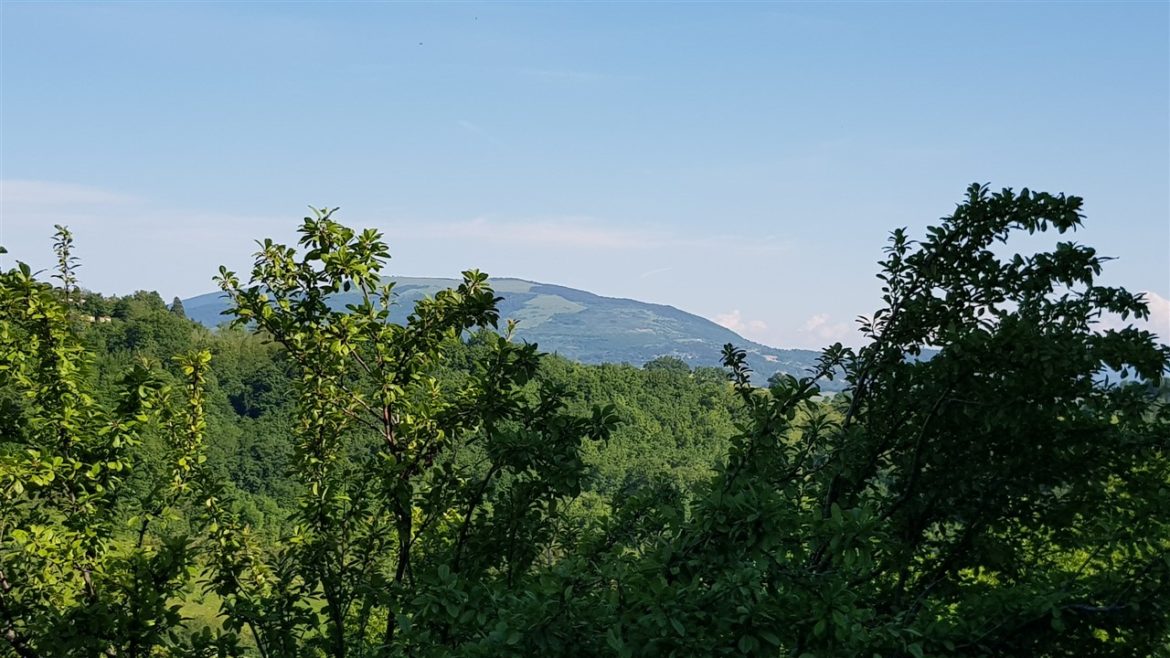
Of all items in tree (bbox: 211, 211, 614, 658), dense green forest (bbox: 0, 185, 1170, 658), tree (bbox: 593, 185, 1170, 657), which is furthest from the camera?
tree (bbox: 211, 211, 614, 658)

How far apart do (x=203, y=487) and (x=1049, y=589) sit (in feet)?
17.9

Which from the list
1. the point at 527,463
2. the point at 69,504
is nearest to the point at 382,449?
the point at 527,463

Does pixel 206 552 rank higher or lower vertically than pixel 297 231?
lower

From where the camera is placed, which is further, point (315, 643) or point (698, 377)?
point (698, 377)

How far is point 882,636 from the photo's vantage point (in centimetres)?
428

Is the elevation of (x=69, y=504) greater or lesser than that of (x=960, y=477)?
lesser

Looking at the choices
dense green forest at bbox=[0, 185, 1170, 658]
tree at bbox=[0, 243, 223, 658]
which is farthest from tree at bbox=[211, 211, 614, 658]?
tree at bbox=[0, 243, 223, 658]

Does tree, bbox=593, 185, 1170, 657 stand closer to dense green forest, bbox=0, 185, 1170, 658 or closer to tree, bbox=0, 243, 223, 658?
dense green forest, bbox=0, 185, 1170, 658

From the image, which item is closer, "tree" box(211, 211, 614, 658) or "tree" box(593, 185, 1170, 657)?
"tree" box(593, 185, 1170, 657)

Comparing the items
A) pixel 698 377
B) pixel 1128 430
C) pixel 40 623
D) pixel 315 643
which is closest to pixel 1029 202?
pixel 1128 430

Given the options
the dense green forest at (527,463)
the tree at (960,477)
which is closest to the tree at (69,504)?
the dense green forest at (527,463)

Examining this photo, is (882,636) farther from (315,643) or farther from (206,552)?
(206,552)

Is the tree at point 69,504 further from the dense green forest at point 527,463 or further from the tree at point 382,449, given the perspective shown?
the tree at point 382,449

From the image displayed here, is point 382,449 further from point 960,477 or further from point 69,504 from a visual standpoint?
point 960,477
